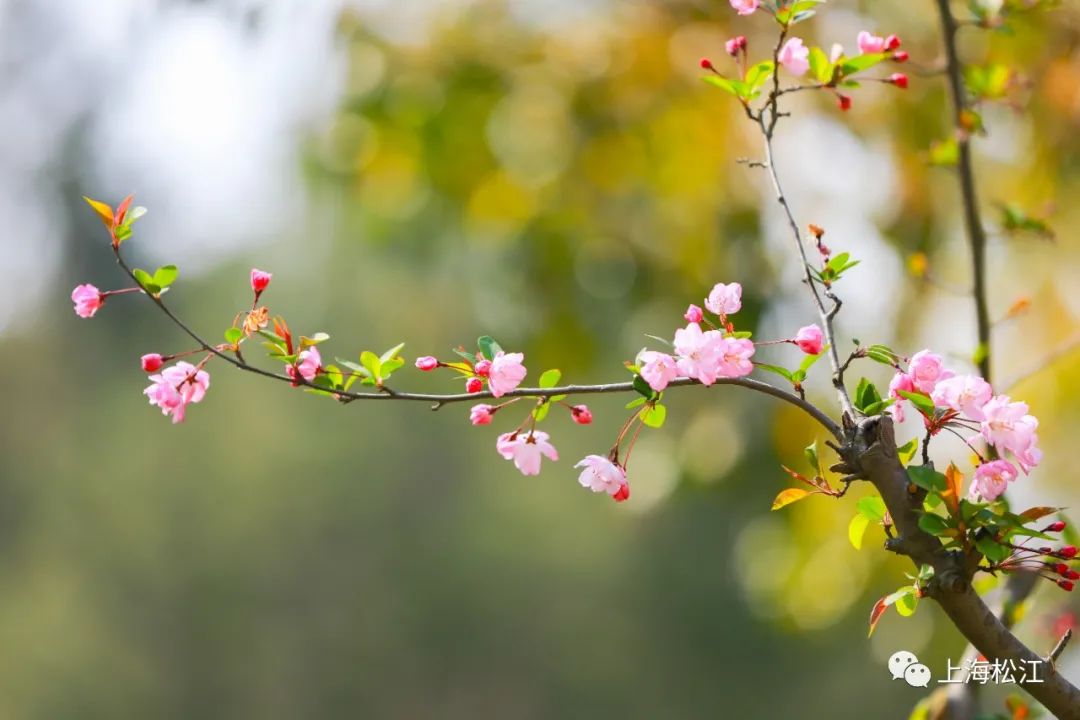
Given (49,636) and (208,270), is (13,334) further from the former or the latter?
(49,636)

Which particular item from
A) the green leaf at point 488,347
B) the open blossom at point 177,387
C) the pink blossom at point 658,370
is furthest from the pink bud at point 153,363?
the pink blossom at point 658,370

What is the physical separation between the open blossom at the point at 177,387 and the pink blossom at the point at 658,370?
1.07ft

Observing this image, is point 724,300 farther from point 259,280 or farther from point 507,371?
point 259,280

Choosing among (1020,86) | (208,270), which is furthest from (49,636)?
(1020,86)

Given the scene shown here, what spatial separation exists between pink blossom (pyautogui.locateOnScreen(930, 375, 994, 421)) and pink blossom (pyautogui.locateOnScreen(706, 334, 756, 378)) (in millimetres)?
126

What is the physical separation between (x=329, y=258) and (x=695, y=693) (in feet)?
22.9

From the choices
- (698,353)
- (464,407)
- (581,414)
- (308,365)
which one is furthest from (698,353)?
(464,407)

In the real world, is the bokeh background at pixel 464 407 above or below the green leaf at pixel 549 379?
above

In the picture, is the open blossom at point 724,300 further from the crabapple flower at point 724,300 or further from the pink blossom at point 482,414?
the pink blossom at point 482,414

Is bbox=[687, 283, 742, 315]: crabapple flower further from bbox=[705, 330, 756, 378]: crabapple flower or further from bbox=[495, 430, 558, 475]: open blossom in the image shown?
bbox=[495, 430, 558, 475]: open blossom

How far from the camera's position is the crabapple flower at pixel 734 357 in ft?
2.46

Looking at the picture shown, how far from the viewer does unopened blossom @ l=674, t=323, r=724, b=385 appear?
2.44ft

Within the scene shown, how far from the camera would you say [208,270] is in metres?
14.2

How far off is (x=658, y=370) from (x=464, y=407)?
1274cm
